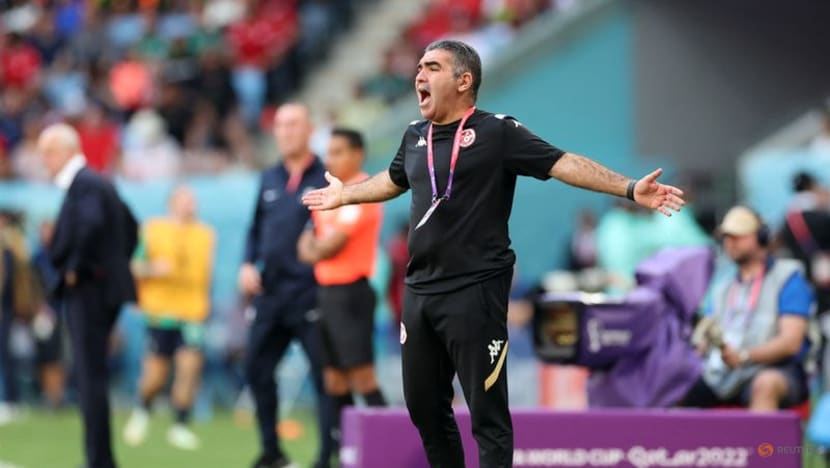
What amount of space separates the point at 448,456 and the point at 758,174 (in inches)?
401

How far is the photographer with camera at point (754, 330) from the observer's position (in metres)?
10.1

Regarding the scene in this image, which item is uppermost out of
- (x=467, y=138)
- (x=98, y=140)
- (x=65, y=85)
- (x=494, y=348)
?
(x=65, y=85)

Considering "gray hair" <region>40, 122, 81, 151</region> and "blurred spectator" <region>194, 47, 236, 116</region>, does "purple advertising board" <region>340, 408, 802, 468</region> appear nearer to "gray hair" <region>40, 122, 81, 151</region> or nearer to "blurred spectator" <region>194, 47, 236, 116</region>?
"gray hair" <region>40, 122, 81, 151</region>

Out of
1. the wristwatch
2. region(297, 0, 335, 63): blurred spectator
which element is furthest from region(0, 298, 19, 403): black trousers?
the wristwatch

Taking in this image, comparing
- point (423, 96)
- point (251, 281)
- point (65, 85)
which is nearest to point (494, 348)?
point (423, 96)

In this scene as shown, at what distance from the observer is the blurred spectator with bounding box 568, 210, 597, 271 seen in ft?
57.6

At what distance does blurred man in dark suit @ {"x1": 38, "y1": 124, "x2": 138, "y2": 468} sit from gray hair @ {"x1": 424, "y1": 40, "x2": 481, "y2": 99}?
156 inches

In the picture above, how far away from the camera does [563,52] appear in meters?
20.0

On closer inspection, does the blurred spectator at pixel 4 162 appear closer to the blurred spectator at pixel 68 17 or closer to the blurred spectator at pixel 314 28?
the blurred spectator at pixel 68 17

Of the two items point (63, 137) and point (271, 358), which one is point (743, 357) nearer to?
point (271, 358)

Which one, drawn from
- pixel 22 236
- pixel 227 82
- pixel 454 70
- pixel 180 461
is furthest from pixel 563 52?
pixel 454 70

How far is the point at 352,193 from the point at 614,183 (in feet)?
4.50

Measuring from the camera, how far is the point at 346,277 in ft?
36.0

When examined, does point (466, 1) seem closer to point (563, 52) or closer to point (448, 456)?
point (563, 52)
